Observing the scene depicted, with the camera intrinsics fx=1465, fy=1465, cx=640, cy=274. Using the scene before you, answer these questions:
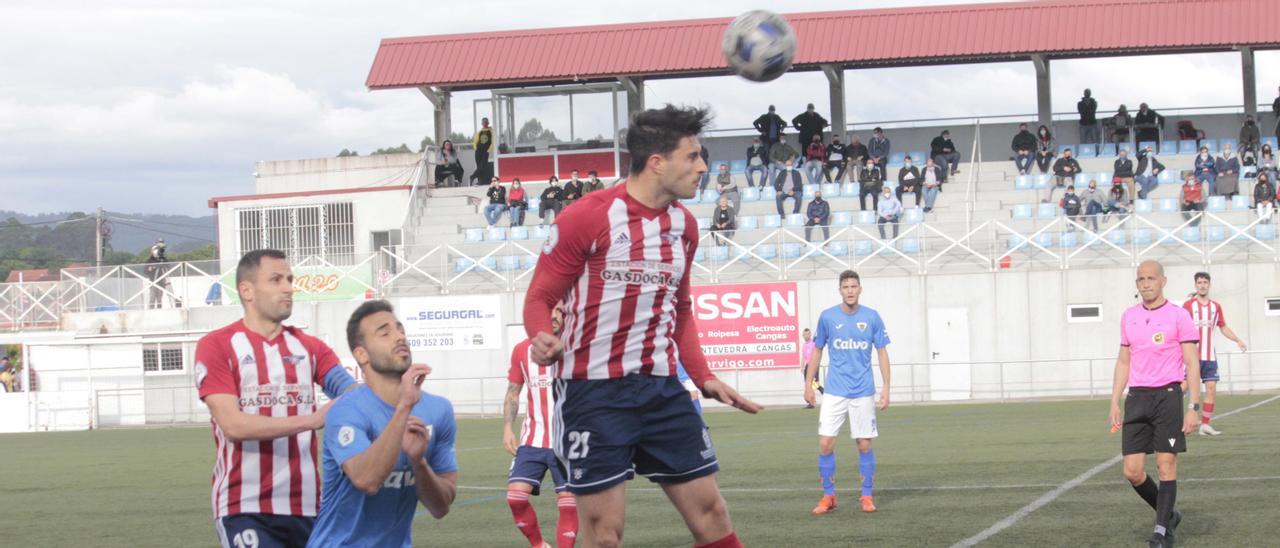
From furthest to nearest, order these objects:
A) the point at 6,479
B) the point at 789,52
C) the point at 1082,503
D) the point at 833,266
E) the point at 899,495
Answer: the point at 833,266 → the point at 6,479 → the point at 899,495 → the point at 1082,503 → the point at 789,52

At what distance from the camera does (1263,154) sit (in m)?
33.6

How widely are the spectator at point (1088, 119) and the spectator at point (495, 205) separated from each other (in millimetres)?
14771

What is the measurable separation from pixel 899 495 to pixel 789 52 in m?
4.52

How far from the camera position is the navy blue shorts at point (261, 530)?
6012 millimetres

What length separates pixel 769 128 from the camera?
1494 inches

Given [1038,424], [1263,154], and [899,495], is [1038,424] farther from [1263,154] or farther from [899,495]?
[1263,154]

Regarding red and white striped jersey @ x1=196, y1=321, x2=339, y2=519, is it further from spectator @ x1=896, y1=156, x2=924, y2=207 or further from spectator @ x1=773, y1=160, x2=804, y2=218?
spectator @ x1=773, y1=160, x2=804, y2=218

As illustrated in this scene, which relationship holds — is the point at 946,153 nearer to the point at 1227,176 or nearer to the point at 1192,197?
the point at 1192,197

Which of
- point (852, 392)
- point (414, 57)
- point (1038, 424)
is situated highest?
point (414, 57)

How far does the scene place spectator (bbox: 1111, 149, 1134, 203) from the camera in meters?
33.2

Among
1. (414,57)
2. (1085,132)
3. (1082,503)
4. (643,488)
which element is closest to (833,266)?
(1085,132)


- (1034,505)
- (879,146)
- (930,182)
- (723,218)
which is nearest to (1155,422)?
(1034,505)

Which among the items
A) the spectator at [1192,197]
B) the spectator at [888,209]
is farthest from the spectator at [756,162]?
the spectator at [1192,197]

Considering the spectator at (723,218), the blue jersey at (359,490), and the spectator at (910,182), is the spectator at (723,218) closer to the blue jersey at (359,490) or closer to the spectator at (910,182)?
the spectator at (910,182)
